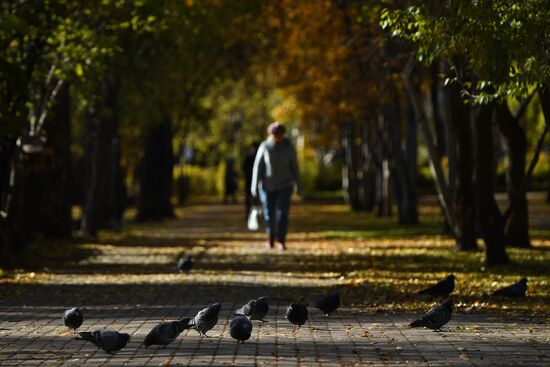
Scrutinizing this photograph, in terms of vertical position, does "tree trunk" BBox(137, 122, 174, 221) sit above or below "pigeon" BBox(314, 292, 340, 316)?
above

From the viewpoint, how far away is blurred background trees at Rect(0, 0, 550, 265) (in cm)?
1453

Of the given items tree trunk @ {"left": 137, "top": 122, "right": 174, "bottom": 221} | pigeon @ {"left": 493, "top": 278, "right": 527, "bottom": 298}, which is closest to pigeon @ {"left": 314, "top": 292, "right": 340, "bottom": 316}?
pigeon @ {"left": 493, "top": 278, "right": 527, "bottom": 298}

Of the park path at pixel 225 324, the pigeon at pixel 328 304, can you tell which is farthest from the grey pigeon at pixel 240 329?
the pigeon at pixel 328 304

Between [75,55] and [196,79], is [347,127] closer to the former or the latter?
[196,79]

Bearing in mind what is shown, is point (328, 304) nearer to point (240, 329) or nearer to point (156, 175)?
point (240, 329)

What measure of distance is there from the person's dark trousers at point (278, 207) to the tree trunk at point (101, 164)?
5.84 metres

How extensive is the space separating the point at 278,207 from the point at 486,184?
202 inches

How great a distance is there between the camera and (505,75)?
44.0 feet

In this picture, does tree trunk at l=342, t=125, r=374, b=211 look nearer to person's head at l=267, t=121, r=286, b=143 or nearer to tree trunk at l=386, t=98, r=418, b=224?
tree trunk at l=386, t=98, r=418, b=224

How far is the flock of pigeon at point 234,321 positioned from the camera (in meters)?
9.89

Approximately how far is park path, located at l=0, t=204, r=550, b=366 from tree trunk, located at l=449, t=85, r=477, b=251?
8.70 feet

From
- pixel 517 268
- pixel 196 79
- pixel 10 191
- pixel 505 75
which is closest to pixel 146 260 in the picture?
pixel 10 191

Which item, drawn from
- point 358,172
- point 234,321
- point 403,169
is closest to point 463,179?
point 403,169

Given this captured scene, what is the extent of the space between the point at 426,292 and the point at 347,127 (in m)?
35.2
